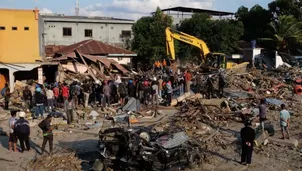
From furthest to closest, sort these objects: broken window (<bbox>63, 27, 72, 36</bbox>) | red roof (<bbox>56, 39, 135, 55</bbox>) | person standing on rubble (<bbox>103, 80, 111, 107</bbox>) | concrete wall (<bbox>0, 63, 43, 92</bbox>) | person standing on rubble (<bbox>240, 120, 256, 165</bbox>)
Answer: broken window (<bbox>63, 27, 72, 36</bbox>) → red roof (<bbox>56, 39, 135, 55</bbox>) → concrete wall (<bbox>0, 63, 43, 92</bbox>) → person standing on rubble (<bbox>103, 80, 111, 107</bbox>) → person standing on rubble (<bbox>240, 120, 256, 165</bbox>)

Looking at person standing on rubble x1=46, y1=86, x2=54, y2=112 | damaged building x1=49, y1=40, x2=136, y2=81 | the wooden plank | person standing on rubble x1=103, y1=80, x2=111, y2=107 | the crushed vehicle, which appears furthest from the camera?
damaged building x1=49, y1=40, x2=136, y2=81

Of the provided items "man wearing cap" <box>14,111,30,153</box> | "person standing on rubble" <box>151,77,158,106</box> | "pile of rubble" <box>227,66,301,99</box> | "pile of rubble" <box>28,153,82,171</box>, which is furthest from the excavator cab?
"pile of rubble" <box>28,153,82,171</box>

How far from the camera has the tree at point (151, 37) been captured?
3988 centimetres

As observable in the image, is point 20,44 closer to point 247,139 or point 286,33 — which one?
point 247,139

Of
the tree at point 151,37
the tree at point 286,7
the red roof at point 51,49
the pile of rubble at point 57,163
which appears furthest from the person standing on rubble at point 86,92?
the tree at point 286,7

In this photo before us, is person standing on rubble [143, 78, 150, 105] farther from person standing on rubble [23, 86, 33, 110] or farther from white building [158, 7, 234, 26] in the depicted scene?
white building [158, 7, 234, 26]

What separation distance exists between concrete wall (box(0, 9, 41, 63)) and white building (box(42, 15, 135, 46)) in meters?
15.3

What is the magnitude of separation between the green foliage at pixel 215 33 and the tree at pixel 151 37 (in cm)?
373

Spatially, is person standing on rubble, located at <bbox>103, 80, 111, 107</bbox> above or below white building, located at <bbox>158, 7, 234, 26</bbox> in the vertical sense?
below

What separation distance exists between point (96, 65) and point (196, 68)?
825 centimetres

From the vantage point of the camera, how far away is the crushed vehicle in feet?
34.0

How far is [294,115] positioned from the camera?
1869 cm

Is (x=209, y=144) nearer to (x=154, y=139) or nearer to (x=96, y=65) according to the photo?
(x=154, y=139)

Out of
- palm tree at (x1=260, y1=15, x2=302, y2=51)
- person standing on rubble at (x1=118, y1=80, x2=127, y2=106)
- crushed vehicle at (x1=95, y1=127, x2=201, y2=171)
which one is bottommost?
crushed vehicle at (x1=95, y1=127, x2=201, y2=171)
